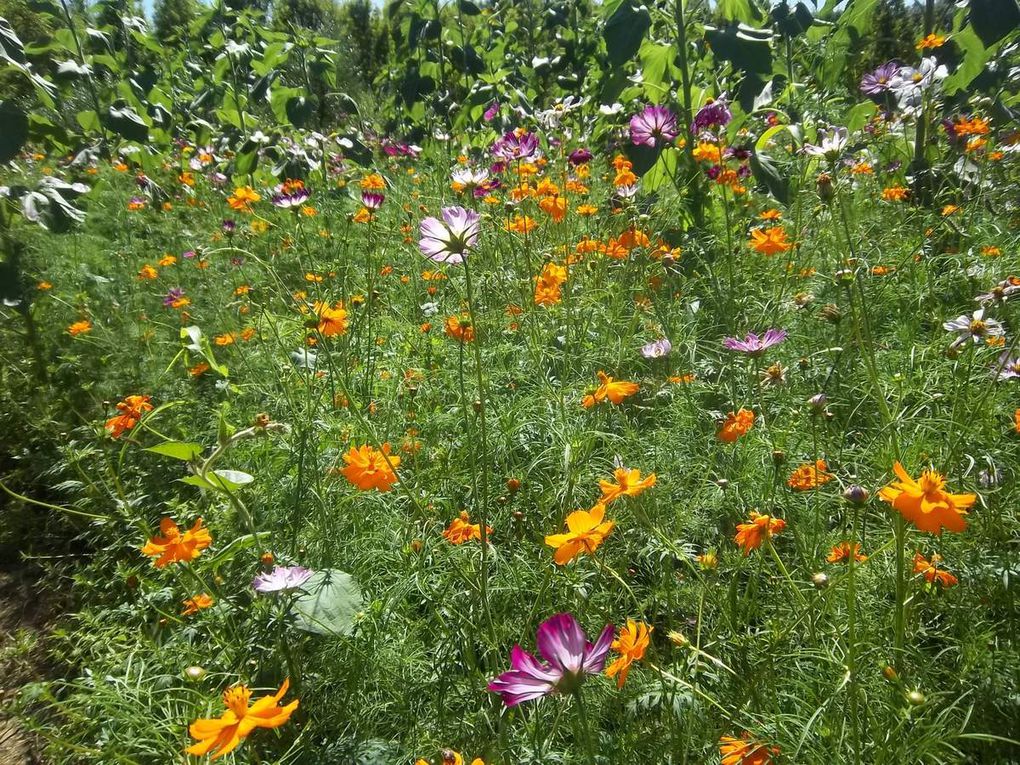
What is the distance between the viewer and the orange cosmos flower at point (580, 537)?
2.42 ft

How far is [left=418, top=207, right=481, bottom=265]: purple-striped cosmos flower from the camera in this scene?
0.93 m

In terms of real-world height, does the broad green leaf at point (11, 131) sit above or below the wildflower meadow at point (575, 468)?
above

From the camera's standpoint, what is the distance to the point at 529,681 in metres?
0.62

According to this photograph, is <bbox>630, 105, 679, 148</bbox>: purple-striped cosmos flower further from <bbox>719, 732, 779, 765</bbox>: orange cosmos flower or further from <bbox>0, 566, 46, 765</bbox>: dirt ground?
<bbox>0, 566, 46, 765</bbox>: dirt ground

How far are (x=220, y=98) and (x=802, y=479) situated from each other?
15.4 feet

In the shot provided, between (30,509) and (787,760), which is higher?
(787,760)

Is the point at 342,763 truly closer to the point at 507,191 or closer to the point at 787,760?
the point at 787,760

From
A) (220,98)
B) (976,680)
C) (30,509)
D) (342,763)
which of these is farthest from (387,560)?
(220,98)

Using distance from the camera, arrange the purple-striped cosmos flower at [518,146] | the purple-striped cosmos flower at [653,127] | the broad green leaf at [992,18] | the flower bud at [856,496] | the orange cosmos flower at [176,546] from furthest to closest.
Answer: the purple-striped cosmos flower at [518,146] → the purple-striped cosmos flower at [653,127] → the broad green leaf at [992,18] → the orange cosmos flower at [176,546] → the flower bud at [856,496]

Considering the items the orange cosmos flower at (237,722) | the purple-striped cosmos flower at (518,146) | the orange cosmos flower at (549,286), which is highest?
the purple-striped cosmos flower at (518,146)

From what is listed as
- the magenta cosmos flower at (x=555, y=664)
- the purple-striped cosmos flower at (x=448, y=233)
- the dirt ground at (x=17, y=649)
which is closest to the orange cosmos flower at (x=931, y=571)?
the magenta cosmos flower at (x=555, y=664)

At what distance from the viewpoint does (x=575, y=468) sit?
116cm

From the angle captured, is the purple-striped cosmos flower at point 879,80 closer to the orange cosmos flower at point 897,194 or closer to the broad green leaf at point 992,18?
the orange cosmos flower at point 897,194

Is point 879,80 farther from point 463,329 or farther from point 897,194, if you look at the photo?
point 463,329
